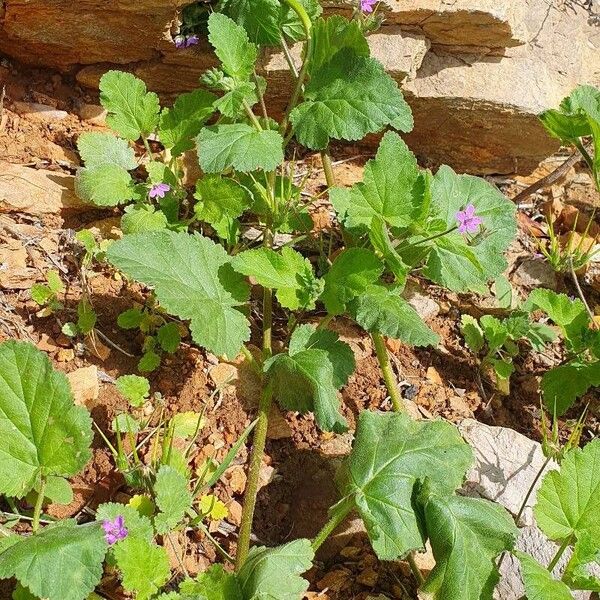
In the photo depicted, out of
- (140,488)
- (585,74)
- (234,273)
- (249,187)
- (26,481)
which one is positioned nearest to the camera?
(26,481)

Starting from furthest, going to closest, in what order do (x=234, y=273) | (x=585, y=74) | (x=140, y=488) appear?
(x=585, y=74) → (x=234, y=273) → (x=140, y=488)

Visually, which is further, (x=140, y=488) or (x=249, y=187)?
(x=249, y=187)

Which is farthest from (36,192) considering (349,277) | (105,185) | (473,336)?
(473,336)

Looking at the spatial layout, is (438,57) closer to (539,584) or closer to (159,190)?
(159,190)

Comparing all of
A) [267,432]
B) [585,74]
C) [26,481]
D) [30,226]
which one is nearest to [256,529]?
[267,432]

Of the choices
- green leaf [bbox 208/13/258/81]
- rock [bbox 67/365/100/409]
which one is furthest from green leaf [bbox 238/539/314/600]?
green leaf [bbox 208/13/258/81]

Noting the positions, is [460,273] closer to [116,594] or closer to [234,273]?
[234,273]

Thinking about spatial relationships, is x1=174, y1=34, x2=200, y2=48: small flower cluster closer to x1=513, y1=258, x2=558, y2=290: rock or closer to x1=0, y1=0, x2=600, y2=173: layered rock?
x1=0, y1=0, x2=600, y2=173: layered rock
